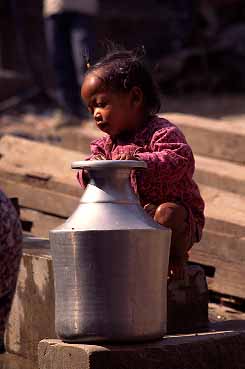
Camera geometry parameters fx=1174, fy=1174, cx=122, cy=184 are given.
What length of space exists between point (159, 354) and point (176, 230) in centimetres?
53

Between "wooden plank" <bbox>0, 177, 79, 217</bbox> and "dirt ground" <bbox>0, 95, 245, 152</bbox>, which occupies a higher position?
"wooden plank" <bbox>0, 177, 79, 217</bbox>

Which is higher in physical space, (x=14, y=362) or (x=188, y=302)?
(x=188, y=302)

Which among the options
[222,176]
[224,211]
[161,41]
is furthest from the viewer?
[161,41]

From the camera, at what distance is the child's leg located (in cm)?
445

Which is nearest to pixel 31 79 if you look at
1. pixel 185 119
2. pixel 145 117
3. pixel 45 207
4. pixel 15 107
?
pixel 15 107

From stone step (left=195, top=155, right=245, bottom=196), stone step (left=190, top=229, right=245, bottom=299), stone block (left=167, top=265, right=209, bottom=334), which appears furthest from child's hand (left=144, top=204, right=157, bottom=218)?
stone step (left=195, top=155, right=245, bottom=196)

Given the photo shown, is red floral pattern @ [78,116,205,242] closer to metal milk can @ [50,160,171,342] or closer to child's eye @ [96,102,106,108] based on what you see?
child's eye @ [96,102,106,108]

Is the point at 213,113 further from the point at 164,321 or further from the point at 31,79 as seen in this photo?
the point at 164,321

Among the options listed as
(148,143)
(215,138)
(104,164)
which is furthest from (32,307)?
(215,138)

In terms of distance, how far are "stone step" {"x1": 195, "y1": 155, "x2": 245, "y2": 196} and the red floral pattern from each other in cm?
167

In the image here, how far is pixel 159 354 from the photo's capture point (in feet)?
13.7

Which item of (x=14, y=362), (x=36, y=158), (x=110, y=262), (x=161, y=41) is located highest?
(x=110, y=262)

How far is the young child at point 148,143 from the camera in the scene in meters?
4.48

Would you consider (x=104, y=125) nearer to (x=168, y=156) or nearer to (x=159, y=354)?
(x=168, y=156)
